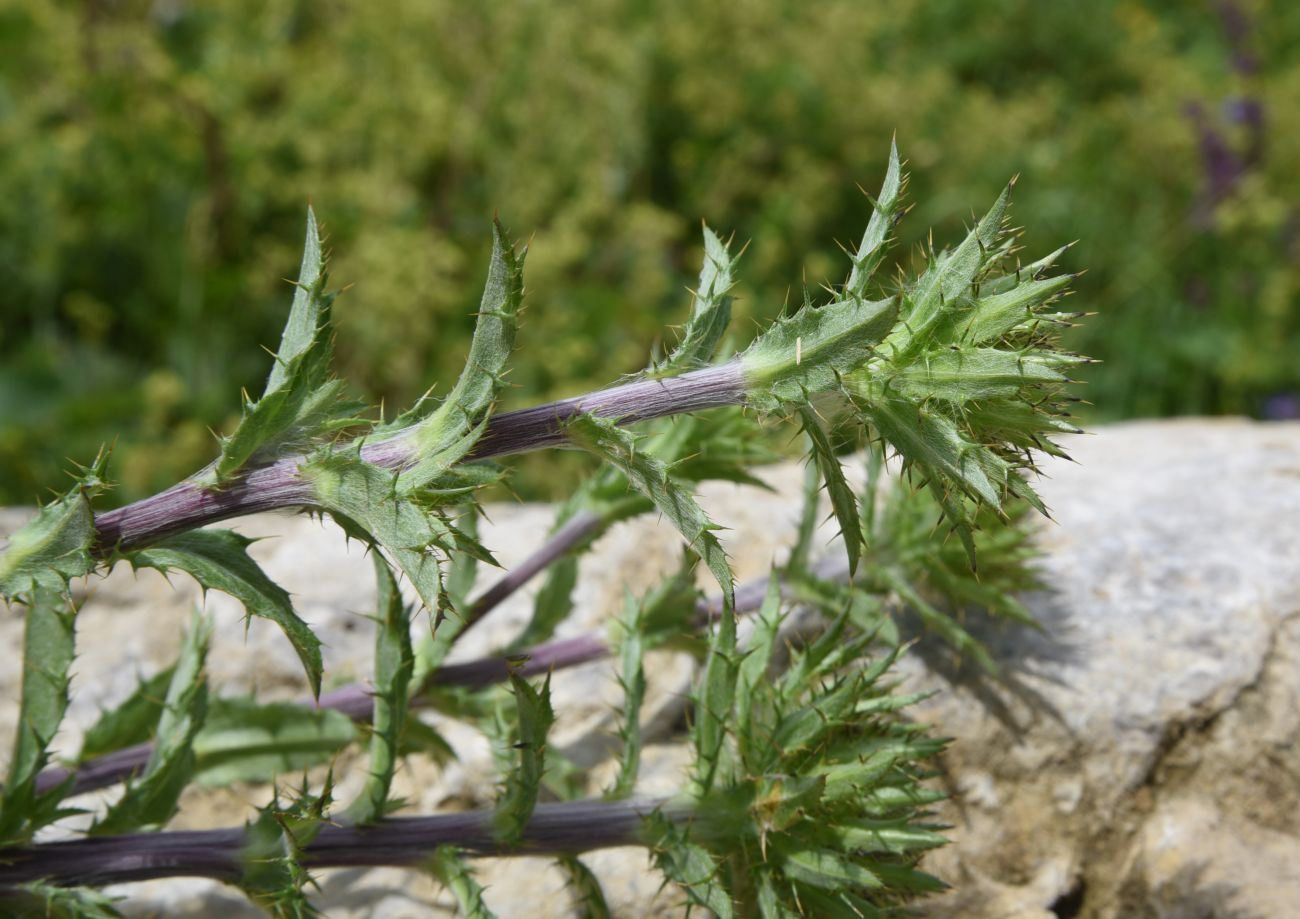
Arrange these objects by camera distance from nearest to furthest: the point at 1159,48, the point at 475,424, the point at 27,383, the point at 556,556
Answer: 1. the point at 475,424
2. the point at 556,556
3. the point at 27,383
4. the point at 1159,48

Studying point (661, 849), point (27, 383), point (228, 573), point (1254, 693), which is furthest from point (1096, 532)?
point (27, 383)

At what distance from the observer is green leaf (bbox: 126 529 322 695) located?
1626 mm

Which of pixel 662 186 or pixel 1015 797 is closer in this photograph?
pixel 1015 797

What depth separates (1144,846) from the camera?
257 centimetres

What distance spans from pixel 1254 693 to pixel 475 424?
2.05 meters

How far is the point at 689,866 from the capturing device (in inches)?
75.7

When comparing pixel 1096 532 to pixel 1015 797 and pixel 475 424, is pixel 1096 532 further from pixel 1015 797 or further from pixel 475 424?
pixel 475 424

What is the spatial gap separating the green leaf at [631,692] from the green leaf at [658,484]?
0.58m

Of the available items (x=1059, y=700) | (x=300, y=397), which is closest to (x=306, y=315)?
(x=300, y=397)

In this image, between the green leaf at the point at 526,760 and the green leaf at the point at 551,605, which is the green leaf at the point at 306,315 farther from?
the green leaf at the point at 551,605

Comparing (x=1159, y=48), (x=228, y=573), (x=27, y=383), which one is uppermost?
(x=1159, y=48)

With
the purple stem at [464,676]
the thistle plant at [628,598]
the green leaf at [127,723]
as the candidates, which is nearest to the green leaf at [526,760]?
the thistle plant at [628,598]

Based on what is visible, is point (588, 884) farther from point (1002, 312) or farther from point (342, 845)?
point (1002, 312)

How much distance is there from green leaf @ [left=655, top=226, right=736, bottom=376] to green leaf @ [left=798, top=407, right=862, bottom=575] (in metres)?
0.19
